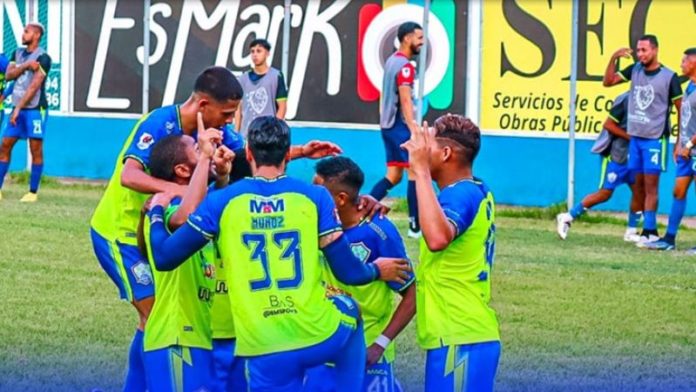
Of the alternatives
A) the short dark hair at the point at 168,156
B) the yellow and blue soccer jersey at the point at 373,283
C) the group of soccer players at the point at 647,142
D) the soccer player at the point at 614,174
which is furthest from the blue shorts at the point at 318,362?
the soccer player at the point at 614,174

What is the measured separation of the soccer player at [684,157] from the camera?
1464cm

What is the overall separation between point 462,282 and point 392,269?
1.30 feet

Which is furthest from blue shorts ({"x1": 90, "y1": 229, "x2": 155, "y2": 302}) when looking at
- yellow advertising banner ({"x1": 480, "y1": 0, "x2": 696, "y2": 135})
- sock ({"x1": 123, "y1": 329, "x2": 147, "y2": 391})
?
yellow advertising banner ({"x1": 480, "y1": 0, "x2": 696, "y2": 135})

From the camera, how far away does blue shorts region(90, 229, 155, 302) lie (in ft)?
24.5

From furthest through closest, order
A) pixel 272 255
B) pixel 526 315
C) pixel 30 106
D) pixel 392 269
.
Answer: pixel 30 106 → pixel 526 315 → pixel 392 269 → pixel 272 255

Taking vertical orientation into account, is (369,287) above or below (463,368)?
above

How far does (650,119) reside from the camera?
15.1 m

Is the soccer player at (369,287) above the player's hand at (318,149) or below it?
below

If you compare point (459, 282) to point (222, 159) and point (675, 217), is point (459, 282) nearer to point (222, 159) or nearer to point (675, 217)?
point (222, 159)

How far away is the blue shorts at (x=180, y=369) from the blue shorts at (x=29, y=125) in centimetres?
1154

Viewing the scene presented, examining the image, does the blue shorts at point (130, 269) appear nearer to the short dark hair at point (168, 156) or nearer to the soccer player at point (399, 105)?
the short dark hair at point (168, 156)

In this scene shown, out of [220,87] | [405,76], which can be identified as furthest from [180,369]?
[405,76]

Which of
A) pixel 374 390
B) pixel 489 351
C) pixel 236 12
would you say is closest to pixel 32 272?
pixel 374 390

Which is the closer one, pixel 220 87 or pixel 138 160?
pixel 220 87
